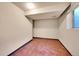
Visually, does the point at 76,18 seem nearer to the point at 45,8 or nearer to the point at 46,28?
the point at 45,8

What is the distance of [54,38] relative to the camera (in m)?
7.76

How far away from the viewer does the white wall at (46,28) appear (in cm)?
777

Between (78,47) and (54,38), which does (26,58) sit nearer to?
(78,47)

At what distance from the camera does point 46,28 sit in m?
8.16

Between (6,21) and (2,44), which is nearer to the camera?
(2,44)

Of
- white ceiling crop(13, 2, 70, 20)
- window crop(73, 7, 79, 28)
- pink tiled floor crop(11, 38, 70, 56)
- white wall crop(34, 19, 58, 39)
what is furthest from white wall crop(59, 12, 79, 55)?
white wall crop(34, 19, 58, 39)

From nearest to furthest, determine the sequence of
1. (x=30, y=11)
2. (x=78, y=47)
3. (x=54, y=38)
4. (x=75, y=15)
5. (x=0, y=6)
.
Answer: (x=78, y=47), (x=0, y=6), (x=75, y=15), (x=30, y=11), (x=54, y=38)

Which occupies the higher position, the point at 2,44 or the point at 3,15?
the point at 3,15

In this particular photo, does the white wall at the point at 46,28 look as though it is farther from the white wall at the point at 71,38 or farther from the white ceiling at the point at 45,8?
the white wall at the point at 71,38

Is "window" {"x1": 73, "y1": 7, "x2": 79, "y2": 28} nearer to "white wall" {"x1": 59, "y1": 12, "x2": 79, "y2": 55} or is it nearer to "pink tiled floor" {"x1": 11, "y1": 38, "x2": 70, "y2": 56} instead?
"white wall" {"x1": 59, "y1": 12, "x2": 79, "y2": 55}

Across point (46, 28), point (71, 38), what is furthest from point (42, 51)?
point (46, 28)

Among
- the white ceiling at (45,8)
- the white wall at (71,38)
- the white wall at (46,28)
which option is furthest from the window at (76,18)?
the white wall at (46,28)

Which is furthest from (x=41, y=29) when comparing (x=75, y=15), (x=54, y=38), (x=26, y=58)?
(x=26, y=58)

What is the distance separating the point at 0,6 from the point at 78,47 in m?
2.55
